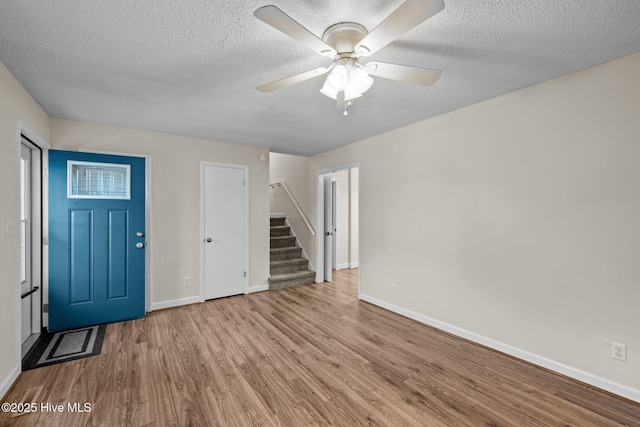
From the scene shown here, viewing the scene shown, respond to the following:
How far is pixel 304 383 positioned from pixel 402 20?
7.84 ft

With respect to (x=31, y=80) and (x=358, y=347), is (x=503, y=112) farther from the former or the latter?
(x=31, y=80)

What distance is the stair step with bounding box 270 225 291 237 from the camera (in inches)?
232

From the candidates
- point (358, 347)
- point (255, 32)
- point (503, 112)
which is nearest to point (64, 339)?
point (358, 347)

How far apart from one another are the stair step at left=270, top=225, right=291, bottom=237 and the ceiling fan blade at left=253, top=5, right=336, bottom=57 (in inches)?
181

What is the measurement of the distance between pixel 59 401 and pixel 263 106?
9.28 ft

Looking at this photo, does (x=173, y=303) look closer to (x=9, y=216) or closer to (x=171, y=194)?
(x=171, y=194)

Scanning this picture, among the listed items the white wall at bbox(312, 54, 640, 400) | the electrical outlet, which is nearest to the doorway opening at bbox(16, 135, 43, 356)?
the white wall at bbox(312, 54, 640, 400)

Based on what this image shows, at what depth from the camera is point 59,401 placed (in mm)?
2014

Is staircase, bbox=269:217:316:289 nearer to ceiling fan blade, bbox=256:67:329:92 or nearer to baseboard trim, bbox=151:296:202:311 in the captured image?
baseboard trim, bbox=151:296:202:311

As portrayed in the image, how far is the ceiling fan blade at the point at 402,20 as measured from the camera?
1162 millimetres

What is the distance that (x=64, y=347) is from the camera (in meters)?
2.78

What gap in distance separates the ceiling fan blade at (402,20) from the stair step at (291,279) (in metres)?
4.00

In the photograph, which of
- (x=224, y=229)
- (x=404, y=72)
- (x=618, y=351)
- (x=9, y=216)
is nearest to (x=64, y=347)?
(x=9, y=216)

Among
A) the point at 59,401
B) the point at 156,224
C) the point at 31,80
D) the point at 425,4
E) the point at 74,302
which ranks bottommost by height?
the point at 59,401
